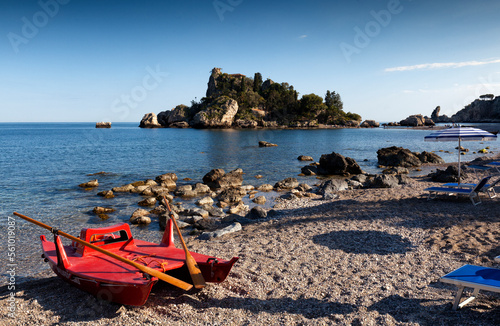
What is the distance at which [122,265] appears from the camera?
22.2ft

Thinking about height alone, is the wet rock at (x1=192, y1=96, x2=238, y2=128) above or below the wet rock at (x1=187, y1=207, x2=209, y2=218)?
above

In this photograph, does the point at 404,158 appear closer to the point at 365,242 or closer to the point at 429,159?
the point at 429,159

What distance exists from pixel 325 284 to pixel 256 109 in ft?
424

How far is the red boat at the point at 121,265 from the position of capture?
19.4ft

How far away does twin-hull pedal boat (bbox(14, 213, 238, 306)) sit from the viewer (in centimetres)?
592

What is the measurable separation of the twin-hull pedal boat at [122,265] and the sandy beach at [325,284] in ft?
1.15

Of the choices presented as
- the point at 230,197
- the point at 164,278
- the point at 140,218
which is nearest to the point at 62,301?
the point at 164,278

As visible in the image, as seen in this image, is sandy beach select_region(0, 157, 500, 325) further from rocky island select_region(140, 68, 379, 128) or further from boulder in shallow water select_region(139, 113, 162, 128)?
boulder in shallow water select_region(139, 113, 162, 128)

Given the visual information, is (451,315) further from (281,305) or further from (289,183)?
(289,183)

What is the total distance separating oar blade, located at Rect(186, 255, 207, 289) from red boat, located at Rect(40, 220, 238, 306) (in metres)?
0.16

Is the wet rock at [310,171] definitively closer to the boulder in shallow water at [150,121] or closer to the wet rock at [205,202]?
the wet rock at [205,202]

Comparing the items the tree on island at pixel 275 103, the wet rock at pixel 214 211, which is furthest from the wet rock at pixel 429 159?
the tree on island at pixel 275 103

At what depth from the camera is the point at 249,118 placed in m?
125

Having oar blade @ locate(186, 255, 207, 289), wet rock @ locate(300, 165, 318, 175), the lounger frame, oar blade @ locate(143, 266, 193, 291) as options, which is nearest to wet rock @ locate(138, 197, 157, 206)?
oar blade @ locate(186, 255, 207, 289)
